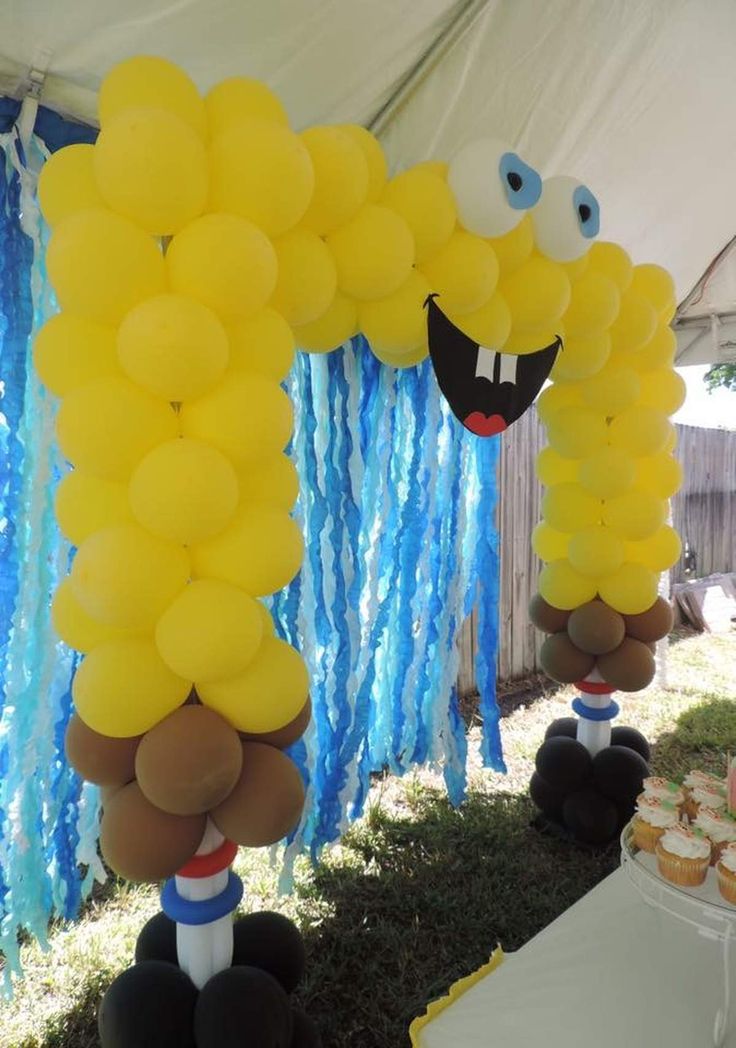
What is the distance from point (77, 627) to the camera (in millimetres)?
1516

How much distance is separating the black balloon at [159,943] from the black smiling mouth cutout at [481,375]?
1612 mm

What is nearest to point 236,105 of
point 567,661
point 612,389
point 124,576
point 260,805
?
point 124,576

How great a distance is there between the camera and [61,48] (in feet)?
5.29

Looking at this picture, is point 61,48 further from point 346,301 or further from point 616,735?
point 616,735

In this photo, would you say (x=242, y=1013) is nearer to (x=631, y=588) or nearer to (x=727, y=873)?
(x=727, y=873)

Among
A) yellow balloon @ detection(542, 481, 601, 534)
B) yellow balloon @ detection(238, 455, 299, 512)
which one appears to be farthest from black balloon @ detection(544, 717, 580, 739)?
yellow balloon @ detection(238, 455, 299, 512)

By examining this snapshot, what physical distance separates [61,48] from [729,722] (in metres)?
4.50

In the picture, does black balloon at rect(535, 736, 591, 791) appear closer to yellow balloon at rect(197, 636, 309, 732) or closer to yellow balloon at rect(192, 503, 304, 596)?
yellow balloon at rect(197, 636, 309, 732)

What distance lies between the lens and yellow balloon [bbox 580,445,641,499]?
2.58 metres

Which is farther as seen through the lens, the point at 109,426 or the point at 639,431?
the point at 639,431

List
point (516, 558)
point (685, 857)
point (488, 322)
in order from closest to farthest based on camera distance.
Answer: point (685, 857) → point (488, 322) → point (516, 558)

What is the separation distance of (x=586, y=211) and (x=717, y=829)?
1.70 m

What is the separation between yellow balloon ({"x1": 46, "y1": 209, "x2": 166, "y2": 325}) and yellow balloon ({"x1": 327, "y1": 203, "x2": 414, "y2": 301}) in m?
0.49

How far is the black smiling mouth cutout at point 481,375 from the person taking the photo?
2.06 metres
